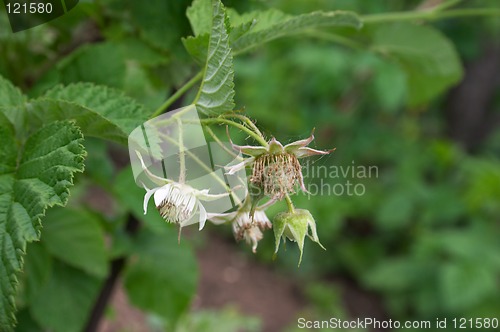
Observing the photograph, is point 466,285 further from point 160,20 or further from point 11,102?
point 11,102

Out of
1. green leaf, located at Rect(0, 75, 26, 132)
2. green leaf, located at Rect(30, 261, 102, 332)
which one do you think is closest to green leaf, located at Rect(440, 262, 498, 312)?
green leaf, located at Rect(30, 261, 102, 332)

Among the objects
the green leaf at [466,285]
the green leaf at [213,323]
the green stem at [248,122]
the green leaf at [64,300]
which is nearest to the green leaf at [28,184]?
the green stem at [248,122]

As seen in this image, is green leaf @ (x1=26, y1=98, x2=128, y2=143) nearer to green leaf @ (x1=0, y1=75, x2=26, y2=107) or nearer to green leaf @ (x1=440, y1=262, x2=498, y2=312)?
green leaf @ (x1=0, y1=75, x2=26, y2=107)

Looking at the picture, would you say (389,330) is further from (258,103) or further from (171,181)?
(171,181)

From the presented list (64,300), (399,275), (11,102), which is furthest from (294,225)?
(399,275)

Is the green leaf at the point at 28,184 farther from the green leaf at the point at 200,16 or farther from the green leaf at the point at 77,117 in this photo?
the green leaf at the point at 200,16

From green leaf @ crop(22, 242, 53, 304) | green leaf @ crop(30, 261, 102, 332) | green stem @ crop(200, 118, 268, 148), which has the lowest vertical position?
green leaf @ crop(30, 261, 102, 332)
